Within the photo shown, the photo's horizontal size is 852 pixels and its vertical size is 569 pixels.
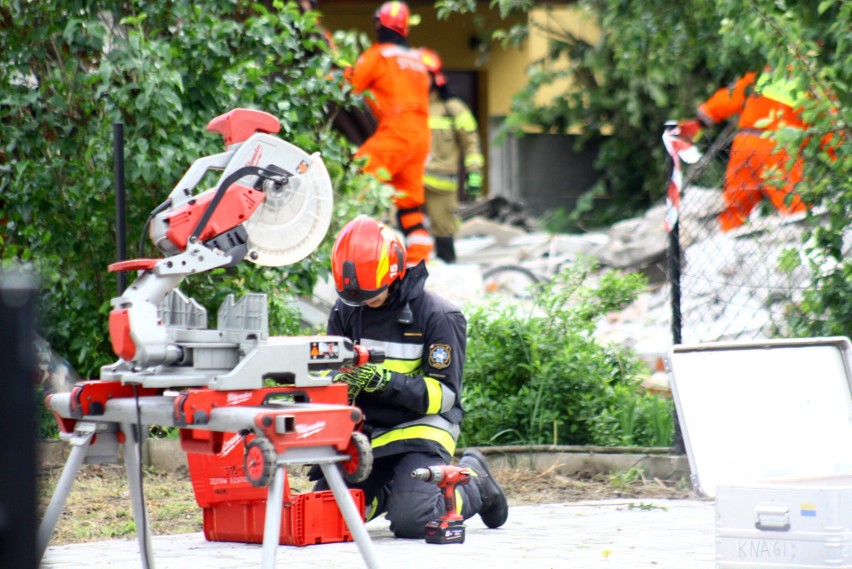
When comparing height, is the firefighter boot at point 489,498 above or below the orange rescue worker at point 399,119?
below

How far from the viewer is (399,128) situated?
11.7 metres

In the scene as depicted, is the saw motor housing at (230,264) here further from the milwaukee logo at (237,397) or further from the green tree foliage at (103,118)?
the green tree foliage at (103,118)

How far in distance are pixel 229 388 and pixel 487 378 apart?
4043mm

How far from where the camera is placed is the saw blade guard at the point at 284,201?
14.4 feet

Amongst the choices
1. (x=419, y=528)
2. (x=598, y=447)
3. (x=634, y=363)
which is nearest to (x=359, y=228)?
(x=419, y=528)

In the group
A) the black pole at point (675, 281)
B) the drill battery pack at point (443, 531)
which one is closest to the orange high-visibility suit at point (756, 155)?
the black pole at point (675, 281)

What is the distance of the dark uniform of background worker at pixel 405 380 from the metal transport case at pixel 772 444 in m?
1.39

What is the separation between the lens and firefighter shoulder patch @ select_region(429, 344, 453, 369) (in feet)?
19.0

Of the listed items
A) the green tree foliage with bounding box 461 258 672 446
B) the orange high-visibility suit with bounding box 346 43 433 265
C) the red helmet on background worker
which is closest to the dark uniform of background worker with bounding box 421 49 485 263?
the red helmet on background worker

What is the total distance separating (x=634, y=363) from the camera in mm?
8352

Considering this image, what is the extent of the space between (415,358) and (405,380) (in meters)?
0.27

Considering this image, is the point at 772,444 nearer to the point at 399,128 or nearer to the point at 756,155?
the point at 756,155

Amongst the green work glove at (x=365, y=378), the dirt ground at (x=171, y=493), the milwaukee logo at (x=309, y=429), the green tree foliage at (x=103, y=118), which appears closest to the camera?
the milwaukee logo at (x=309, y=429)

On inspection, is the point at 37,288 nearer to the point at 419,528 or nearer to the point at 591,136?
the point at 419,528
